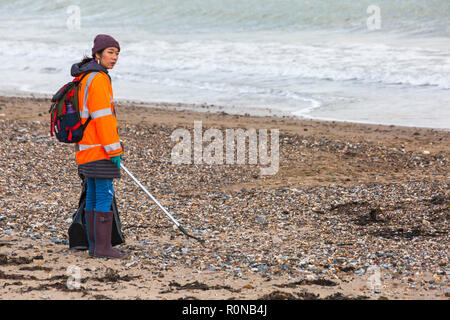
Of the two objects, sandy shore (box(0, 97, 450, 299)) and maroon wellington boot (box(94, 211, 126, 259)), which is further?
maroon wellington boot (box(94, 211, 126, 259))

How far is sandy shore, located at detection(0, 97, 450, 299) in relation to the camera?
15.4 ft

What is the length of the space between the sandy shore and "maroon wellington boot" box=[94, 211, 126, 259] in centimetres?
9

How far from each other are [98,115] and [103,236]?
1.04 metres

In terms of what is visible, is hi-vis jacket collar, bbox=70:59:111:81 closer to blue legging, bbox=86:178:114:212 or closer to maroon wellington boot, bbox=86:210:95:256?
blue legging, bbox=86:178:114:212

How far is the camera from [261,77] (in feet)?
62.0

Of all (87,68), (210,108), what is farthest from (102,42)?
(210,108)

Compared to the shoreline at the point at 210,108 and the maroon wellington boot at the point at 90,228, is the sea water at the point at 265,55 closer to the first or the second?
the shoreline at the point at 210,108

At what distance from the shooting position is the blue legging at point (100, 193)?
16.6 feet

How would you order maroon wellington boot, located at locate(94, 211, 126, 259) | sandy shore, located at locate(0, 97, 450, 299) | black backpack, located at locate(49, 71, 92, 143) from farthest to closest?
maroon wellington boot, located at locate(94, 211, 126, 259) < black backpack, located at locate(49, 71, 92, 143) < sandy shore, located at locate(0, 97, 450, 299)

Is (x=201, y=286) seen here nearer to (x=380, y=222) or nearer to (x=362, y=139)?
(x=380, y=222)

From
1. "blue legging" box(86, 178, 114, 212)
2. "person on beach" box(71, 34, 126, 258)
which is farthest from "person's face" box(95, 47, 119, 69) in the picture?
"blue legging" box(86, 178, 114, 212)

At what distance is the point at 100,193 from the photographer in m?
5.08

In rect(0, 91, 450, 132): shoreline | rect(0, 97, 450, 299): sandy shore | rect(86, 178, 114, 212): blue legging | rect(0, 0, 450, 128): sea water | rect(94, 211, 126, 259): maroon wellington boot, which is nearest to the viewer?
rect(0, 97, 450, 299): sandy shore

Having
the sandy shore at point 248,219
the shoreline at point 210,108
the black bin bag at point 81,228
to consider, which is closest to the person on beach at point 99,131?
the black bin bag at point 81,228
